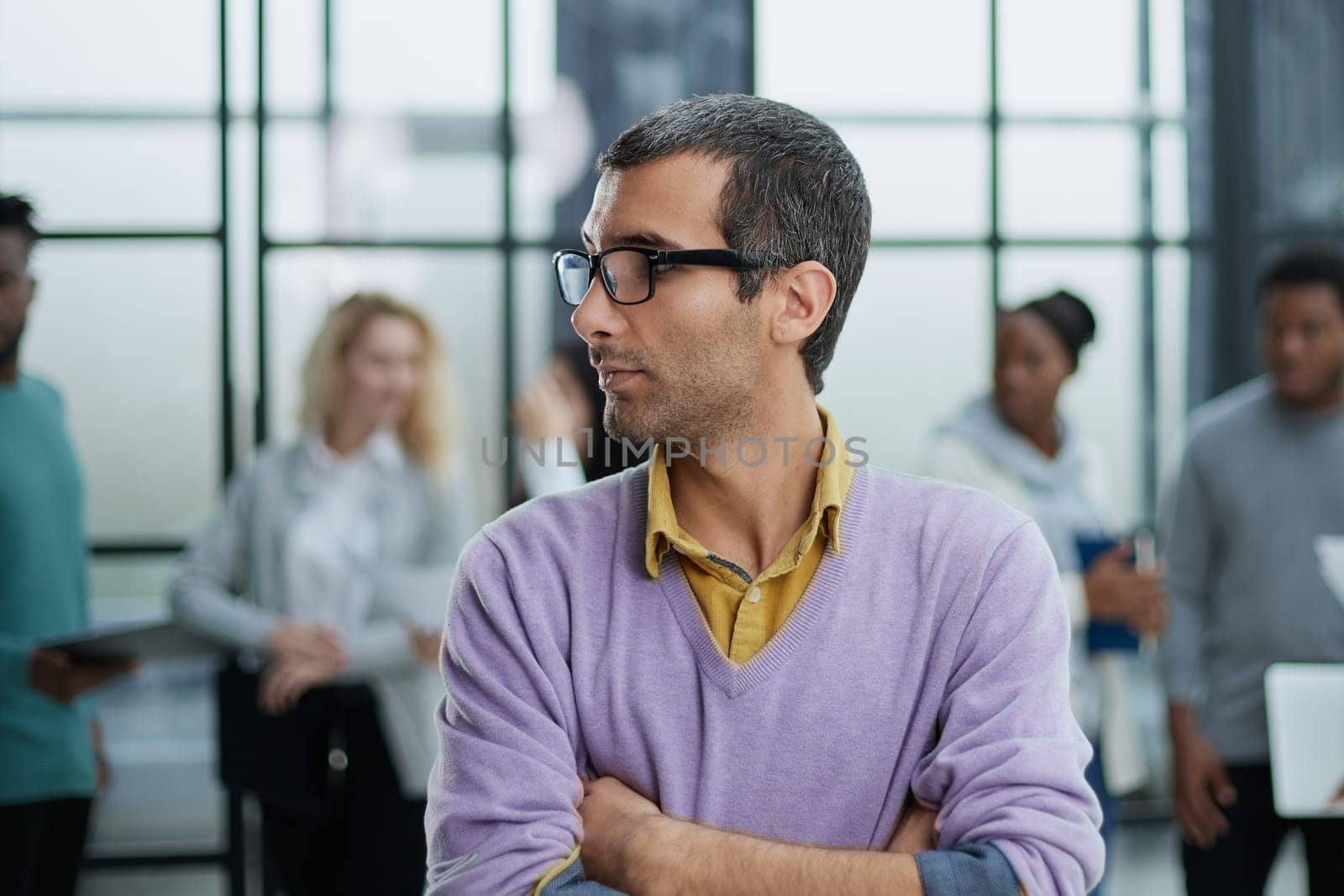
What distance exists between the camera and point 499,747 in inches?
48.2

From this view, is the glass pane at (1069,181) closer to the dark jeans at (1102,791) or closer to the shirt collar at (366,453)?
the dark jeans at (1102,791)

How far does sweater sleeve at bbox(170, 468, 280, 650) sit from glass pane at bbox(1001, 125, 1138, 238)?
2.51 m

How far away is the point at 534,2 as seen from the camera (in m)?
3.83

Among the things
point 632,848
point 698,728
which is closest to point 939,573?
point 698,728

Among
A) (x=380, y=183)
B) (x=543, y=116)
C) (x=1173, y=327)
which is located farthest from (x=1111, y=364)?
(x=380, y=183)

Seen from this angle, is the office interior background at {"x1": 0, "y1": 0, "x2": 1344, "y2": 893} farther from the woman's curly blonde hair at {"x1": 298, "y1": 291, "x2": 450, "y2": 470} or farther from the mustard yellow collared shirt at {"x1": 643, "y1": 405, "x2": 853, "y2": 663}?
the mustard yellow collared shirt at {"x1": 643, "y1": 405, "x2": 853, "y2": 663}

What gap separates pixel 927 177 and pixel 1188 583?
179 cm

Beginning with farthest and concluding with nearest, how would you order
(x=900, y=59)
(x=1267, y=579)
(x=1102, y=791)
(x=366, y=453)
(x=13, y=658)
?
(x=900, y=59)
(x=366, y=453)
(x=1102, y=791)
(x=1267, y=579)
(x=13, y=658)

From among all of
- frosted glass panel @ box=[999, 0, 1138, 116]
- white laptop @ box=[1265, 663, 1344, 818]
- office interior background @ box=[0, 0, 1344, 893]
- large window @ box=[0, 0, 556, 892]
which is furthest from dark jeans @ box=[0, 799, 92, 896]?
frosted glass panel @ box=[999, 0, 1138, 116]

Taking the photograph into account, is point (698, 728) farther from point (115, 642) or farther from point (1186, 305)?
point (1186, 305)

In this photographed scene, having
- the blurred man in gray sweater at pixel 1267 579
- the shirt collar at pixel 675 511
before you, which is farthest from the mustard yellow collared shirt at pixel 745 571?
the blurred man in gray sweater at pixel 1267 579

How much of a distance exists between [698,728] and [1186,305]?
3.42m

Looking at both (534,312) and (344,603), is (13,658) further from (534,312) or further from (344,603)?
(534,312)

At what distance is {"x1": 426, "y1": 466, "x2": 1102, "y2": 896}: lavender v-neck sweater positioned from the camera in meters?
1.20
